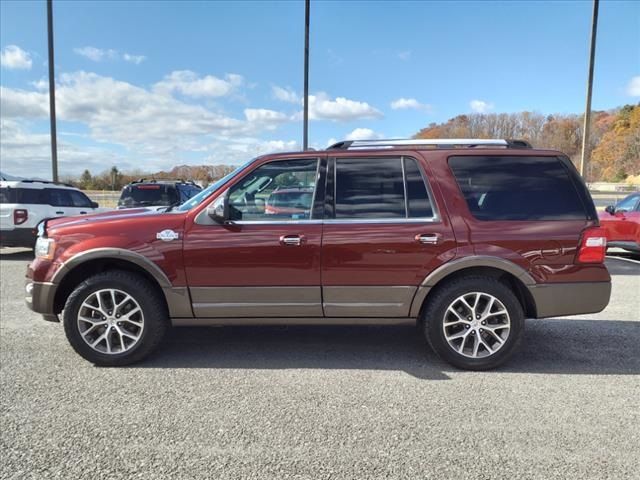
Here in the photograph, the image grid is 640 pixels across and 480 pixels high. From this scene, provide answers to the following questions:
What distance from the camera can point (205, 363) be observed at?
4066 millimetres

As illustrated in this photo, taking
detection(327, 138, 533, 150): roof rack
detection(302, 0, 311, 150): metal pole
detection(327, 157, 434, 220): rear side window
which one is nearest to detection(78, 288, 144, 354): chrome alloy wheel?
detection(327, 157, 434, 220): rear side window

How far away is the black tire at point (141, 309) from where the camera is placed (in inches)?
153

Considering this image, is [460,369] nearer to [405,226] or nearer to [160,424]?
[405,226]

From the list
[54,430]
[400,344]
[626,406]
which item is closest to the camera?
[54,430]

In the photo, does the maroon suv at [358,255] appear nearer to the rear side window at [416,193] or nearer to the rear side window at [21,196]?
the rear side window at [416,193]

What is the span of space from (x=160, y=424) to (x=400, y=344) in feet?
8.05

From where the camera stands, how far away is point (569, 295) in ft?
12.7

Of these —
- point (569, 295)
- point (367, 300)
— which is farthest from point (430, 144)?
point (569, 295)

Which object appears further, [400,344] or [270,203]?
[400,344]

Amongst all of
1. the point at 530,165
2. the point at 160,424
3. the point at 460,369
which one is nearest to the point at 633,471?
the point at 460,369

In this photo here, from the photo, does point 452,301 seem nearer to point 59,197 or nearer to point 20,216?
point 20,216

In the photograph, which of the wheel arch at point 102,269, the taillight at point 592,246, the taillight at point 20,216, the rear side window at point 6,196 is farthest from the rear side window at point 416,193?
the rear side window at point 6,196

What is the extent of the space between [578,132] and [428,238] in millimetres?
111704

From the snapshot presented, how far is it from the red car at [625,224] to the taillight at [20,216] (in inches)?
483
